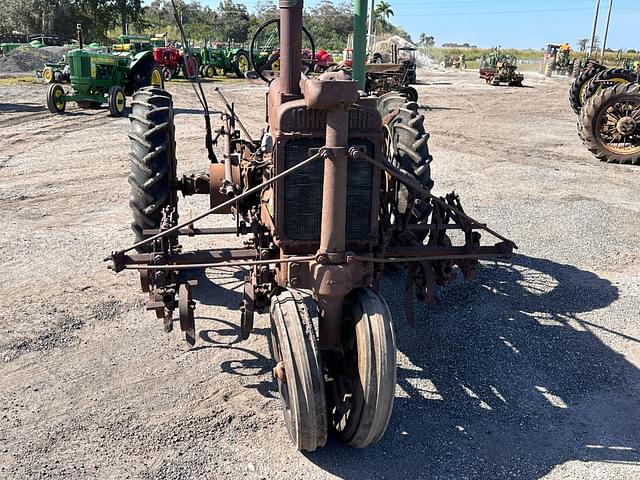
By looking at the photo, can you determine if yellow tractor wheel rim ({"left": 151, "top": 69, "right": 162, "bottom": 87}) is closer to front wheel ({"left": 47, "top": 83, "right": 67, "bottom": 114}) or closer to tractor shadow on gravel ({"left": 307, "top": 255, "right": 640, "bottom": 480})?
front wheel ({"left": 47, "top": 83, "right": 67, "bottom": 114})

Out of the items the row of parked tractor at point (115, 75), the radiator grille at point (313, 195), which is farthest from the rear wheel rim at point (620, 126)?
the radiator grille at point (313, 195)

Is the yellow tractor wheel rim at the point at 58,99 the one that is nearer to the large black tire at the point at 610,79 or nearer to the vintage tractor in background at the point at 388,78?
the vintage tractor in background at the point at 388,78

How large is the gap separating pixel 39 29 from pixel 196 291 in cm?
4792

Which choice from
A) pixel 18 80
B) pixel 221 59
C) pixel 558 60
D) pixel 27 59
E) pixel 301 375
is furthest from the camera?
pixel 558 60

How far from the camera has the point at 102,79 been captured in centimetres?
1602

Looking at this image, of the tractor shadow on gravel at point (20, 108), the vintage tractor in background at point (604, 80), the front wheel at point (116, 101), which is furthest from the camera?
the tractor shadow on gravel at point (20, 108)

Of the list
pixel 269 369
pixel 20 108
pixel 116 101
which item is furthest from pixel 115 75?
pixel 269 369

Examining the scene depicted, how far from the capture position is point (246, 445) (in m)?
3.49

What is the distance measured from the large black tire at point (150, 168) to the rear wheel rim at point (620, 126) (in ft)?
30.7

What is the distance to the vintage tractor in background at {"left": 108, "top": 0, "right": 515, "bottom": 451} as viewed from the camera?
3.13m

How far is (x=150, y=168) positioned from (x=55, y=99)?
11.9 meters

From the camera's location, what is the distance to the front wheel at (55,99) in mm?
15031

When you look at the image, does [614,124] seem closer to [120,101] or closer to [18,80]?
[120,101]

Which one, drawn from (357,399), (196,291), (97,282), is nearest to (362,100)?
(357,399)
